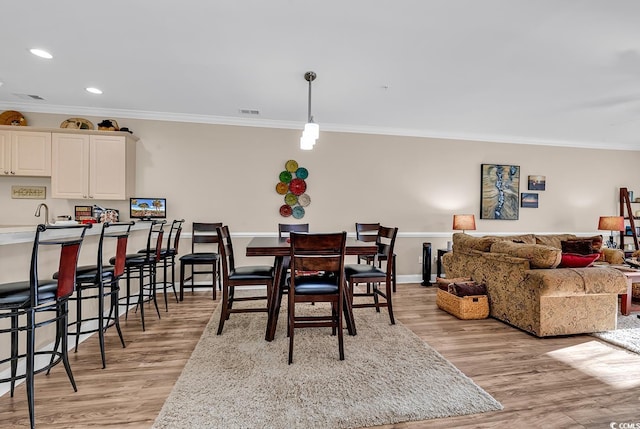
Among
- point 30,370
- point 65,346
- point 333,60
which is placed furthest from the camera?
point 333,60

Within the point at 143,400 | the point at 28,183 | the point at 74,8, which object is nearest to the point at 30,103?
the point at 28,183

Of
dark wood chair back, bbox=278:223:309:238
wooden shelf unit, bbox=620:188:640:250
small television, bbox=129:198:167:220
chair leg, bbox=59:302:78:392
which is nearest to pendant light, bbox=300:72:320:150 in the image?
dark wood chair back, bbox=278:223:309:238

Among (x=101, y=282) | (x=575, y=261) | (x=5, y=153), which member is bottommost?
(x=101, y=282)

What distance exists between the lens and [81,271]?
2.38 meters

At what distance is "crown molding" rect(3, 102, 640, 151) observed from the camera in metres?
4.39

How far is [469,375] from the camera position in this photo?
7.36ft

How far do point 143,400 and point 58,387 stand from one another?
665 millimetres

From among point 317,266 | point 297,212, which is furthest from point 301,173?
point 317,266

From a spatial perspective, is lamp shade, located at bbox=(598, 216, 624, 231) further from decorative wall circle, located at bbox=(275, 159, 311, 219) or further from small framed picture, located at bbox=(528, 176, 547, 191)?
decorative wall circle, located at bbox=(275, 159, 311, 219)

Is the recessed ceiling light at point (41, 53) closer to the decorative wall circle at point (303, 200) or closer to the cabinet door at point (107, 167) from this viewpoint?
the cabinet door at point (107, 167)

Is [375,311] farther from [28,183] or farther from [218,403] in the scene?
[28,183]

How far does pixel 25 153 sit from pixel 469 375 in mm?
5682

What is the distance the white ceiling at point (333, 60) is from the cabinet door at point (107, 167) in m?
0.55

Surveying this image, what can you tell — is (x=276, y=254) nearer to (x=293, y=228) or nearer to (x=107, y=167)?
(x=293, y=228)
